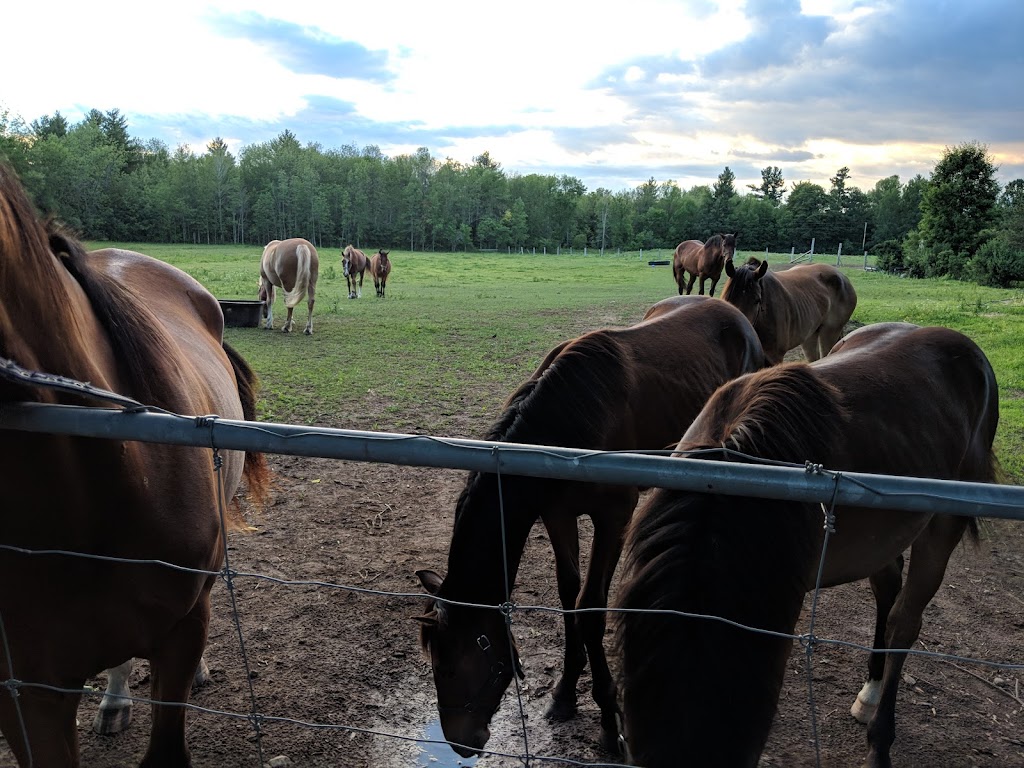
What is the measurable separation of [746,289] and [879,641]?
564 cm

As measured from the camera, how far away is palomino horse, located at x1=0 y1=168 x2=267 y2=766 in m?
1.53

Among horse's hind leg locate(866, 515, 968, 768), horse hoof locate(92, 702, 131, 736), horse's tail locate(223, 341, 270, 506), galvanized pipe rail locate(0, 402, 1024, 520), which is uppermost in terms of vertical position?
galvanized pipe rail locate(0, 402, 1024, 520)

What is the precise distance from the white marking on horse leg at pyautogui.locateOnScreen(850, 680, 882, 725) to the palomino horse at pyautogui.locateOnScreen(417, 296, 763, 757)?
1175 mm

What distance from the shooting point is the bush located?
2503cm

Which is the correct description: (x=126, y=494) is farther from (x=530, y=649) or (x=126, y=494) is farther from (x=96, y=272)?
(x=530, y=649)

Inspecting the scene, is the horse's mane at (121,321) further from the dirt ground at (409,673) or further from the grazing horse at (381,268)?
the grazing horse at (381,268)

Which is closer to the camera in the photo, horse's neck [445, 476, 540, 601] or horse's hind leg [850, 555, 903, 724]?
A: horse's neck [445, 476, 540, 601]

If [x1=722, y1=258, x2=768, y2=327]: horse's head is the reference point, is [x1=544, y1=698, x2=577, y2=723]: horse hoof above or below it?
below

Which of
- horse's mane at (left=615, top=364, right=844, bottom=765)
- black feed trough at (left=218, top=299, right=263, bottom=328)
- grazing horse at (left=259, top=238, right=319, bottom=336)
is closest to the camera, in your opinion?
horse's mane at (left=615, top=364, right=844, bottom=765)

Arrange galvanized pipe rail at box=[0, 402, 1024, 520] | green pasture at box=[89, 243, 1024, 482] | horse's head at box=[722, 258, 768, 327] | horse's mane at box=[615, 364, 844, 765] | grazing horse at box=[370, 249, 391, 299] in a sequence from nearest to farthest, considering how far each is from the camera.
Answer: galvanized pipe rail at box=[0, 402, 1024, 520] < horse's mane at box=[615, 364, 844, 765] < green pasture at box=[89, 243, 1024, 482] < horse's head at box=[722, 258, 768, 327] < grazing horse at box=[370, 249, 391, 299]

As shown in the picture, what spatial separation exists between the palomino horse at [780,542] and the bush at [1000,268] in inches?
1106

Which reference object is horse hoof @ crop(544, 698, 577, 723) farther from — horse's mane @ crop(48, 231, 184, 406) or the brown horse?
the brown horse

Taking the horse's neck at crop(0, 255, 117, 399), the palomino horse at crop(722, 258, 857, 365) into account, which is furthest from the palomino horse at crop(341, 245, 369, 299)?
the horse's neck at crop(0, 255, 117, 399)

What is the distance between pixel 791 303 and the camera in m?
9.05
